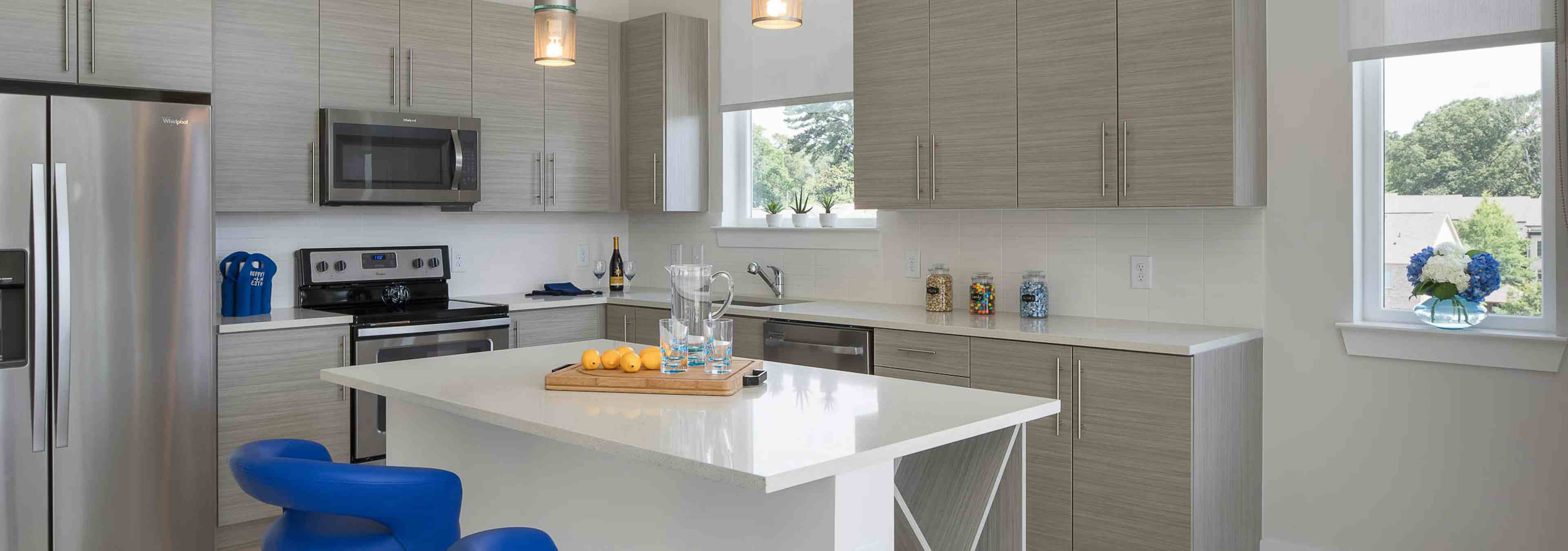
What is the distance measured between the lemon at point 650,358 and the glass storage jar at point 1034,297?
184 cm

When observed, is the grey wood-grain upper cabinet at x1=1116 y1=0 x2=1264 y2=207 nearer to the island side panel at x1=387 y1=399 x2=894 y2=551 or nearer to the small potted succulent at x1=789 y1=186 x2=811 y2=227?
the small potted succulent at x1=789 y1=186 x2=811 y2=227

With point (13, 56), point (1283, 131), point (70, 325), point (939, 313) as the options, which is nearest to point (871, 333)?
point (939, 313)

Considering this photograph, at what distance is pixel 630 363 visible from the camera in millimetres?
2404

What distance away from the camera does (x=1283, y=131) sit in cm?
343

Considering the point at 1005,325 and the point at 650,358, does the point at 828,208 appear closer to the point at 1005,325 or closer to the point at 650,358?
the point at 1005,325

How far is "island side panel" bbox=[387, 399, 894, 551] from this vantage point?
1.83 meters

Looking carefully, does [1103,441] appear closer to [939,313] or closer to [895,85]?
[939,313]

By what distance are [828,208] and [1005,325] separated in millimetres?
1395

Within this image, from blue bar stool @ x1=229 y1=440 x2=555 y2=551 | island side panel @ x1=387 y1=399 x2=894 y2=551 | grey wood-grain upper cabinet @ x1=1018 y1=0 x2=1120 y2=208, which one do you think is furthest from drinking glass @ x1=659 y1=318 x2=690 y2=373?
grey wood-grain upper cabinet @ x1=1018 y1=0 x2=1120 y2=208

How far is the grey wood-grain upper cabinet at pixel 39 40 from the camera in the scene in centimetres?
339

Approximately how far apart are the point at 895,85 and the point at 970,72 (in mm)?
365

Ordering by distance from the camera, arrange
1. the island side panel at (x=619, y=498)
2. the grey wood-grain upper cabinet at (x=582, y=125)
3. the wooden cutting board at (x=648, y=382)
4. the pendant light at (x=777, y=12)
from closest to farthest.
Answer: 1. the island side panel at (x=619, y=498)
2. the pendant light at (x=777, y=12)
3. the wooden cutting board at (x=648, y=382)
4. the grey wood-grain upper cabinet at (x=582, y=125)

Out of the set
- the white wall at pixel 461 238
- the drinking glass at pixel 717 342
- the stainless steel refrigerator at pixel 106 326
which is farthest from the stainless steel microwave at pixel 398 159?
the drinking glass at pixel 717 342

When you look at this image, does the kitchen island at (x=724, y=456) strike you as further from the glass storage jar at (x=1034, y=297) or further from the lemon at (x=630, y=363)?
the glass storage jar at (x=1034, y=297)
